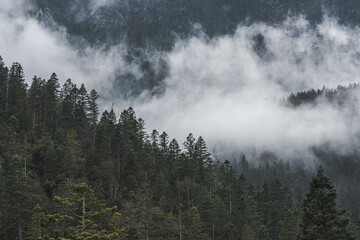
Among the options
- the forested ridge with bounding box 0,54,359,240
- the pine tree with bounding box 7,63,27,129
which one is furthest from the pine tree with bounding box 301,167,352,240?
the pine tree with bounding box 7,63,27,129

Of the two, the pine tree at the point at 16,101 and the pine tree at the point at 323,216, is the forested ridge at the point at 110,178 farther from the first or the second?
the pine tree at the point at 323,216

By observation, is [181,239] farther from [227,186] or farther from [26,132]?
[26,132]

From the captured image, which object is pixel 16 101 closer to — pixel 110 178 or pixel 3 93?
pixel 3 93

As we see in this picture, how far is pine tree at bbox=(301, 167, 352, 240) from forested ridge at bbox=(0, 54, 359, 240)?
75.1 ft

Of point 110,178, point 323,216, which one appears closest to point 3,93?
point 110,178

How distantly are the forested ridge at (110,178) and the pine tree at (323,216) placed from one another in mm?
22900

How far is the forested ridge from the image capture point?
46.5 meters

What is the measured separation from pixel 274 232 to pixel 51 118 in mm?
70965

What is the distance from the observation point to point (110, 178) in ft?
233

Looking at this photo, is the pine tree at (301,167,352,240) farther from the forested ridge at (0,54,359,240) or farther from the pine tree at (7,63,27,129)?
the pine tree at (7,63,27,129)

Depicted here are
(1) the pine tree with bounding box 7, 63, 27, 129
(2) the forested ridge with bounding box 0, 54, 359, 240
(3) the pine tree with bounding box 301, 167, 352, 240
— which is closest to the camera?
(3) the pine tree with bounding box 301, 167, 352, 240

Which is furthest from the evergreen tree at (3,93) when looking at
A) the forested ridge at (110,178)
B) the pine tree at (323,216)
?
the pine tree at (323,216)

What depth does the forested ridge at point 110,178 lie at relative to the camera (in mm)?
46531

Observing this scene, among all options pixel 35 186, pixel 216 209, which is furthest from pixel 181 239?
pixel 35 186
